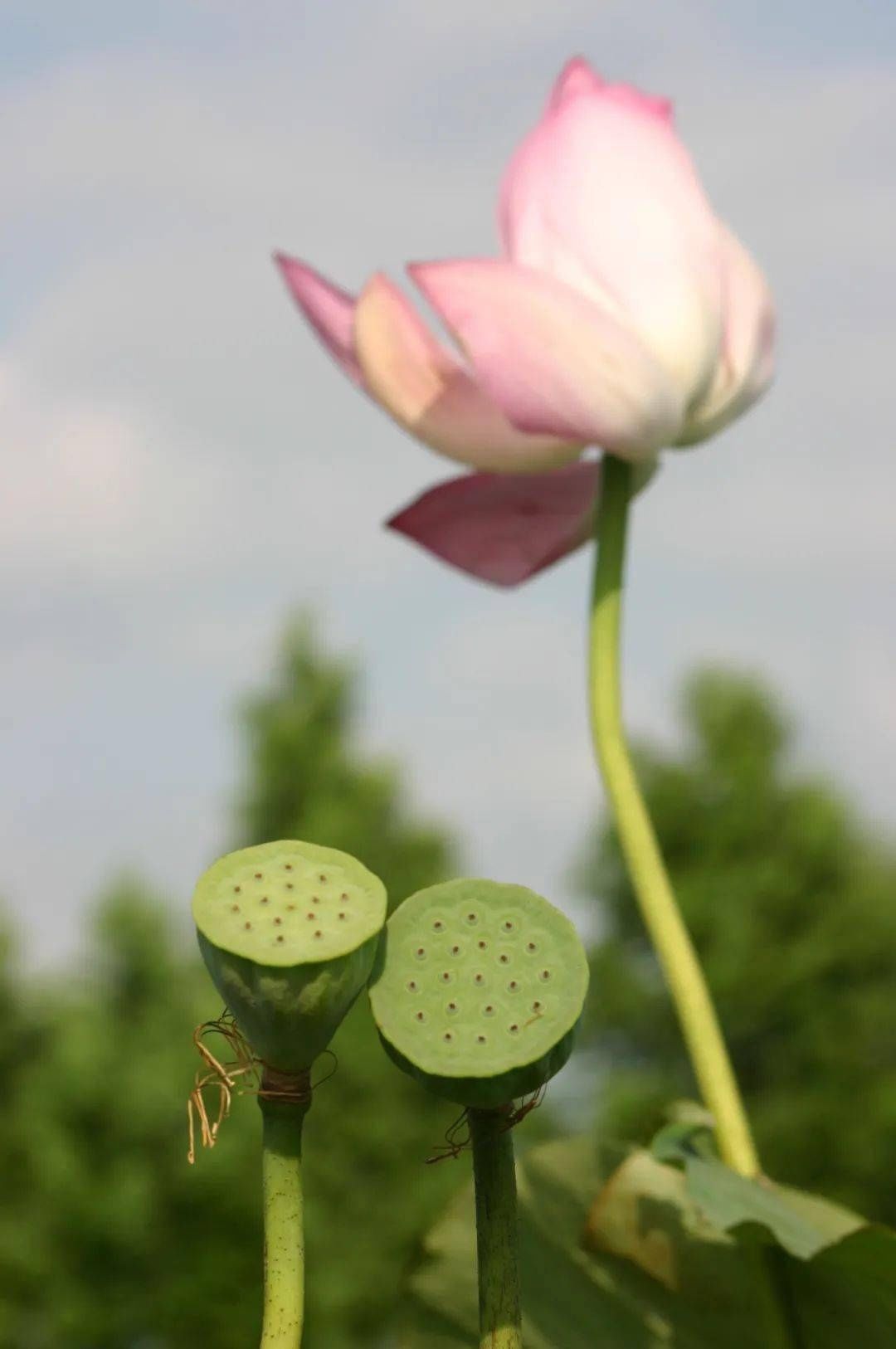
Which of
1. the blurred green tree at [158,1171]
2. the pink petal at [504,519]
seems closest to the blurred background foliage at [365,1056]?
the blurred green tree at [158,1171]

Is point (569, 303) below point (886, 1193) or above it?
above

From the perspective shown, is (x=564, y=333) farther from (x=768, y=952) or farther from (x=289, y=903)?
(x=768, y=952)

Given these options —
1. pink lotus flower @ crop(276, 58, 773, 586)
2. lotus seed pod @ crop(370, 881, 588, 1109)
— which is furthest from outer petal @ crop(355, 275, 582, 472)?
lotus seed pod @ crop(370, 881, 588, 1109)

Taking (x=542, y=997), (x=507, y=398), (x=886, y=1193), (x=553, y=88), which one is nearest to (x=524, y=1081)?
(x=542, y=997)

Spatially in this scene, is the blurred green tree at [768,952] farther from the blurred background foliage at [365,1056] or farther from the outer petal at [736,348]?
the outer petal at [736,348]

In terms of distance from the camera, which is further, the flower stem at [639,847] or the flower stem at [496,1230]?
the flower stem at [639,847]

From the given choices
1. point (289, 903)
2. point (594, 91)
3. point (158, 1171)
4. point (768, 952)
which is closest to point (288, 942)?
point (289, 903)

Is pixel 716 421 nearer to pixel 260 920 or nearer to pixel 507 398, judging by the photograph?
pixel 507 398
